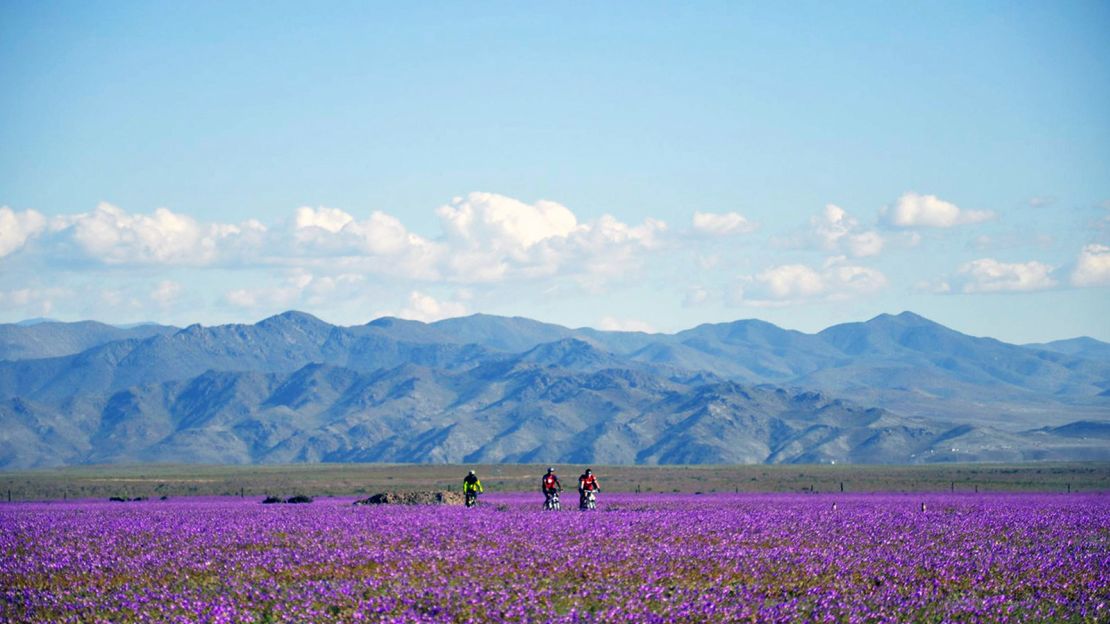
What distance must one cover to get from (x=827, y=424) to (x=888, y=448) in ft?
66.7

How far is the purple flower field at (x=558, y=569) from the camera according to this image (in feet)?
73.3

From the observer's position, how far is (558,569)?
1032 inches

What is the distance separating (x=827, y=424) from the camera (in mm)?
196500

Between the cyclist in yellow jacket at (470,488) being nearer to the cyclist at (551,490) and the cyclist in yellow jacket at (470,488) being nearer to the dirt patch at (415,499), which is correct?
the cyclist at (551,490)

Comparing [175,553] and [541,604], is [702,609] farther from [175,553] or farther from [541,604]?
[175,553]

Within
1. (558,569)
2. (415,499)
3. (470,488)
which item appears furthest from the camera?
(415,499)

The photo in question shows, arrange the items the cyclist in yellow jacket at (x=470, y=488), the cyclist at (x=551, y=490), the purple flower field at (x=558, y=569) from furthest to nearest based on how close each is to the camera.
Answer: the cyclist in yellow jacket at (x=470, y=488) → the cyclist at (x=551, y=490) → the purple flower field at (x=558, y=569)

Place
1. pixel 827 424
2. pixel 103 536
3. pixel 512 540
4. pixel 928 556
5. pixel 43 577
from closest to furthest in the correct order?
pixel 43 577, pixel 928 556, pixel 512 540, pixel 103 536, pixel 827 424

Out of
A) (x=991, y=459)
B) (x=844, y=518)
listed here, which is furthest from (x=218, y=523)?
(x=991, y=459)

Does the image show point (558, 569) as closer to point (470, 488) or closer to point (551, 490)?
point (551, 490)

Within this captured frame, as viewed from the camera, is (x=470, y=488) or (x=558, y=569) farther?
(x=470, y=488)

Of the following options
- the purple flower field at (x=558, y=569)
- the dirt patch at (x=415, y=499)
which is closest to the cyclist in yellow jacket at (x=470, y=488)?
the dirt patch at (x=415, y=499)

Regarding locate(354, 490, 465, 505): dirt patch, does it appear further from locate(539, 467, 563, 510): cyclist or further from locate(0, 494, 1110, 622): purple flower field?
locate(0, 494, 1110, 622): purple flower field

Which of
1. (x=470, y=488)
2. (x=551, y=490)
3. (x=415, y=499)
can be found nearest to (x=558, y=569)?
(x=551, y=490)
